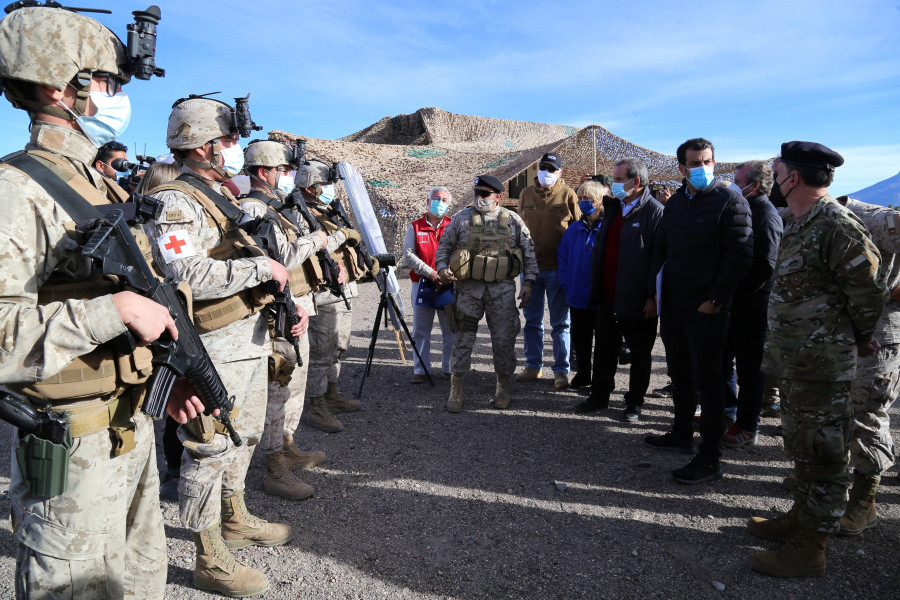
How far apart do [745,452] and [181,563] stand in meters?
4.08

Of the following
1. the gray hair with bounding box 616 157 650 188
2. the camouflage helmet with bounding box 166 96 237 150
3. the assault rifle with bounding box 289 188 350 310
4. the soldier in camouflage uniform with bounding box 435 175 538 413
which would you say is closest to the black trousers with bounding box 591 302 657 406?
the soldier in camouflage uniform with bounding box 435 175 538 413

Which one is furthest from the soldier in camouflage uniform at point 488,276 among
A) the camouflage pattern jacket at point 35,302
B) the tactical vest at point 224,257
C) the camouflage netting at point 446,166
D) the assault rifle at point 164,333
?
the camouflage netting at point 446,166

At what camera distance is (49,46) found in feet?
5.57

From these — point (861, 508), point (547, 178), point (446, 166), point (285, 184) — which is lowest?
point (861, 508)

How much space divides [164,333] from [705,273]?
138 inches

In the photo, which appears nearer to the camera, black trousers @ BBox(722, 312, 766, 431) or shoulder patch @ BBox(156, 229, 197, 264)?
shoulder patch @ BBox(156, 229, 197, 264)

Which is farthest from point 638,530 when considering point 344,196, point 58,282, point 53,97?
point 344,196

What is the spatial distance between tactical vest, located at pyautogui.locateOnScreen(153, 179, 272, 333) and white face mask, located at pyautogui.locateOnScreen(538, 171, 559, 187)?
405 centimetres

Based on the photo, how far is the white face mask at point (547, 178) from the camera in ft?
20.1

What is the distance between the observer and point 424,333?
6324mm

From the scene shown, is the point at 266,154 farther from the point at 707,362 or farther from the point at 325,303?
the point at 707,362

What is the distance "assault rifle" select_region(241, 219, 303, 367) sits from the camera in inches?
111

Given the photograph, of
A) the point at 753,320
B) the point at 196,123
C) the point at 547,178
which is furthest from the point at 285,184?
the point at 753,320

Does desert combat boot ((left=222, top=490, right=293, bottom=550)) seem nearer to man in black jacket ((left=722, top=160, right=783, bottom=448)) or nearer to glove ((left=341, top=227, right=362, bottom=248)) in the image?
glove ((left=341, top=227, right=362, bottom=248))
